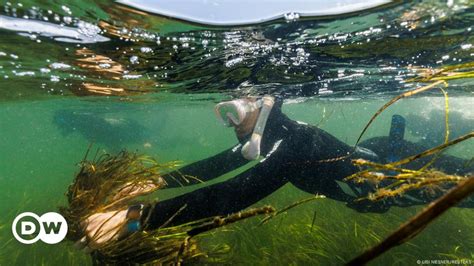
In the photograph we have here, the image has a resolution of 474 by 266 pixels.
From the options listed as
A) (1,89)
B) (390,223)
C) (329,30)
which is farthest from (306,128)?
(1,89)

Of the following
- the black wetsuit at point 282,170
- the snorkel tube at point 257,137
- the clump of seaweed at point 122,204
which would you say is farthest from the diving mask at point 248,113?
the clump of seaweed at point 122,204

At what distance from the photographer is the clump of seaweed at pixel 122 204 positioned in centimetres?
472

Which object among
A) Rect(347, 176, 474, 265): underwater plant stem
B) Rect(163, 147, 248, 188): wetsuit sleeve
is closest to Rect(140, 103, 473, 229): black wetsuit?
Rect(163, 147, 248, 188): wetsuit sleeve

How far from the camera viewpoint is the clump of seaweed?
4723 mm

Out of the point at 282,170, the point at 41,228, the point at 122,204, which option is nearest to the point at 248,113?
the point at 282,170

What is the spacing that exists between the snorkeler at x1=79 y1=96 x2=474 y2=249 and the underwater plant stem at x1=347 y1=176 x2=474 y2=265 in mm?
2600

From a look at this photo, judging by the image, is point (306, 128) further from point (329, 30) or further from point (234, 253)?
point (234, 253)

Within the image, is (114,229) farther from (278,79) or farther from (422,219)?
(278,79)

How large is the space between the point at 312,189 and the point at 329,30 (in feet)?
11.1

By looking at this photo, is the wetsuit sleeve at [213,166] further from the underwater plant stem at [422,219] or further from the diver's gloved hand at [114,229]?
the underwater plant stem at [422,219]

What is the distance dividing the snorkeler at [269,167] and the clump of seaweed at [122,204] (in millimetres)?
283

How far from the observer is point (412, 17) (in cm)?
567

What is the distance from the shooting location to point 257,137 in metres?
5.73

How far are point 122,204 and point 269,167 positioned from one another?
8.46 feet
